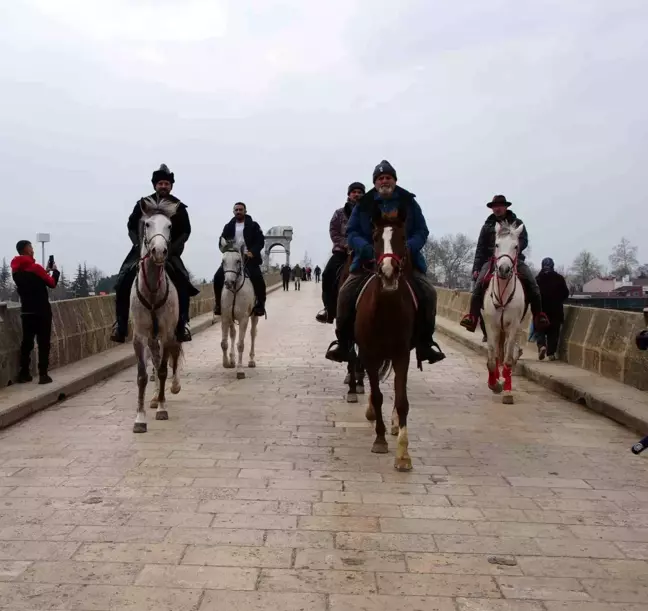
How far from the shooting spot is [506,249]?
9523 millimetres

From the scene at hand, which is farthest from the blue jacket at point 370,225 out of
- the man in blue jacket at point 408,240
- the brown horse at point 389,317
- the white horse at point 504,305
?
the white horse at point 504,305

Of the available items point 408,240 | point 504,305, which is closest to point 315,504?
point 408,240

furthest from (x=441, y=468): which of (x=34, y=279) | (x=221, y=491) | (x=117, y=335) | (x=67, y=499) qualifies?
(x=34, y=279)

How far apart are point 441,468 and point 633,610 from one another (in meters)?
2.77

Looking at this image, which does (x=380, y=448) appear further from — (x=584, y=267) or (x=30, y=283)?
(x=584, y=267)

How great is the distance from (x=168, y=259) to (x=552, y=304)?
7600 mm

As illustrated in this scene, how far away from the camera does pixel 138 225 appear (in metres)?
8.55

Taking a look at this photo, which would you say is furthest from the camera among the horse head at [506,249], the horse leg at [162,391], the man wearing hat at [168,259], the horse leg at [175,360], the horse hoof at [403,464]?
the horse head at [506,249]

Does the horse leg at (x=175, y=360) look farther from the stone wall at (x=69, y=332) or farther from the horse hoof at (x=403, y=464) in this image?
the horse hoof at (x=403, y=464)

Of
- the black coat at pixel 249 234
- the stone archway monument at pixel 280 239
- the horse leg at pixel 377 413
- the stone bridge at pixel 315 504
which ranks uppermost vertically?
the stone archway monument at pixel 280 239

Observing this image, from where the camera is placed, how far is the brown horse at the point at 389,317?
5.97 m

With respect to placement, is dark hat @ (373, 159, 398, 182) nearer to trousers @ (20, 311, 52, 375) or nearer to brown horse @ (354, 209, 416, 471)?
brown horse @ (354, 209, 416, 471)

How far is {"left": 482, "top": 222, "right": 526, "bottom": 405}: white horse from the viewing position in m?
9.54

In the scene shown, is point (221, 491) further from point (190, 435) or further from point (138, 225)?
point (138, 225)
